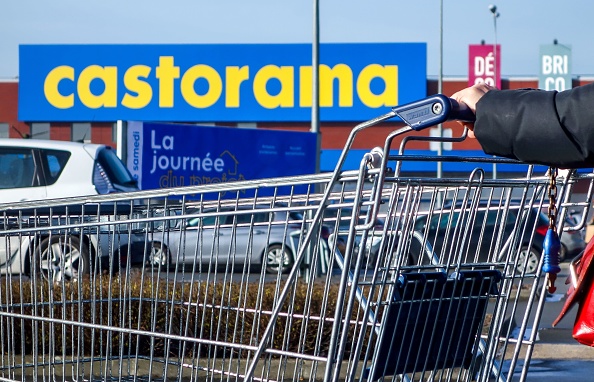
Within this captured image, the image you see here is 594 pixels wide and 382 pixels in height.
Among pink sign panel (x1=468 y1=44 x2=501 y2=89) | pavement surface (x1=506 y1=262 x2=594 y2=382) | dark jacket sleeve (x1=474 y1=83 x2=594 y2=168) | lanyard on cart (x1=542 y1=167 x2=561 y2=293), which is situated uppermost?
pink sign panel (x1=468 y1=44 x2=501 y2=89)

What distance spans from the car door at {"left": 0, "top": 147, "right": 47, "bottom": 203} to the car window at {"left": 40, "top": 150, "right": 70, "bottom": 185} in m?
0.09

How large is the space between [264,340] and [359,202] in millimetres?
520

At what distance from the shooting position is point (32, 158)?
1110 centimetres

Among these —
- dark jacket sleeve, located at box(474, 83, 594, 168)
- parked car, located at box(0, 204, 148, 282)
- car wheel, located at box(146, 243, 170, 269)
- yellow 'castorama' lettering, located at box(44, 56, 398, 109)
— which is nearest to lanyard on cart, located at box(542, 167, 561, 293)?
dark jacket sleeve, located at box(474, 83, 594, 168)

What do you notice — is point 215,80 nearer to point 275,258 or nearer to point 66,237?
point 275,258

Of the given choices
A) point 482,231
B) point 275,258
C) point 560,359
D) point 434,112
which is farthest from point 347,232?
point 275,258

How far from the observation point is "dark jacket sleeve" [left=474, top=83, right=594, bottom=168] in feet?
6.97

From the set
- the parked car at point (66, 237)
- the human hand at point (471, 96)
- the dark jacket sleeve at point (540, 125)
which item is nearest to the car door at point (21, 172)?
the parked car at point (66, 237)

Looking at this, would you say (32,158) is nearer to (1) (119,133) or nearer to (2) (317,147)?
(1) (119,133)

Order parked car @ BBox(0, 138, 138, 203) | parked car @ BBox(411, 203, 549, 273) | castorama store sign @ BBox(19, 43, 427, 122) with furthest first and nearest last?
castorama store sign @ BBox(19, 43, 427, 122)
parked car @ BBox(0, 138, 138, 203)
parked car @ BBox(411, 203, 549, 273)

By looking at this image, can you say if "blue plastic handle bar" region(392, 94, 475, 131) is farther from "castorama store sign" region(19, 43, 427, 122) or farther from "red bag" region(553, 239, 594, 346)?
"castorama store sign" region(19, 43, 427, 122)

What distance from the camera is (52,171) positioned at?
11188 millimetres

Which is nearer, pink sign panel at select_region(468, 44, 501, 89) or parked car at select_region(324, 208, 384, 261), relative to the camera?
parked car at select_region(324, 208, 384, 261)

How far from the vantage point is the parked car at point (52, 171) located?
1101 centimetres
